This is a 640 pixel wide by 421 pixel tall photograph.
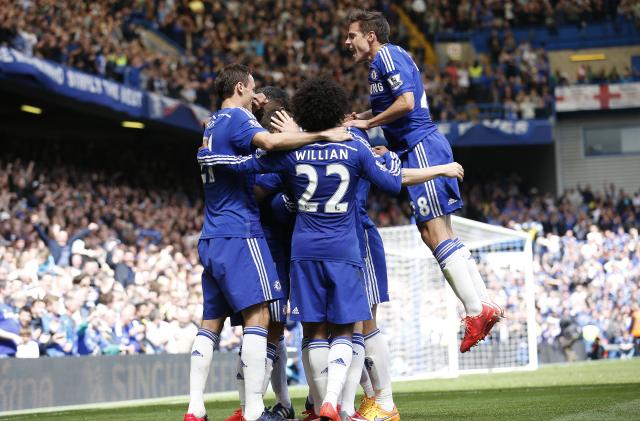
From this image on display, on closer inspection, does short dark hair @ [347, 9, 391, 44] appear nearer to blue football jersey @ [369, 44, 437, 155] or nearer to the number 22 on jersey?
blue football jersey @ [369, 44, 437, 155]

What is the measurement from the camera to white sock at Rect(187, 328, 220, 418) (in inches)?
302

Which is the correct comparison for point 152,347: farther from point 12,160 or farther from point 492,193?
point 492,193

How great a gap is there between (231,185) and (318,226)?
889 millimetres

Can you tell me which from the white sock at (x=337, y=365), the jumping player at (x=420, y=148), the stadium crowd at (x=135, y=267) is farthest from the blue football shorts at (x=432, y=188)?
the stadium crowd at (x=135, y=267)

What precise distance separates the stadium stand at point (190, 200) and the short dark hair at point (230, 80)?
24.2 ft

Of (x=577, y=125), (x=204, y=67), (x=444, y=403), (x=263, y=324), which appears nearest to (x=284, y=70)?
(x=204, y=67)

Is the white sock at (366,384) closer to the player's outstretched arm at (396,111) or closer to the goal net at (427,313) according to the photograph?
the player's outstretched arm at (396,111)

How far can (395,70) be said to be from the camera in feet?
27.6

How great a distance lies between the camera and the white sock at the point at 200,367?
7.68 m

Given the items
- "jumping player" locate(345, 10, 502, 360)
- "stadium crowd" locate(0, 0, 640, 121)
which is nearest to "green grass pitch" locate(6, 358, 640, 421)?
"jumping player" locate(345, 10, 502, 360)

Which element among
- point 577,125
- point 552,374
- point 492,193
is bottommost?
point 552,374

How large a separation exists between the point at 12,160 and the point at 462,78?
598 inches

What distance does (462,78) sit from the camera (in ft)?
108

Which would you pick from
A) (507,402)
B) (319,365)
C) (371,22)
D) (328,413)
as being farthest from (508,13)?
(328,413)
